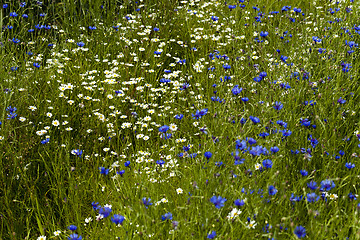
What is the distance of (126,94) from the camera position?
342 cm

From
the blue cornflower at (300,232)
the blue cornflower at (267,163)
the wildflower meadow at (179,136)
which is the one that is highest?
the wildflower meadow at (179,136)

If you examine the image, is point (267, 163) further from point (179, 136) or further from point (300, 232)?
point (179, 136)

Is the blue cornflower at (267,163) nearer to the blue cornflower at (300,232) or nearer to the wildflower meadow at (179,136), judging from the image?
the wildflower meadow at (179,136)

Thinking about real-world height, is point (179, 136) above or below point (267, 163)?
above

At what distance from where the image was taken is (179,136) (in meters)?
2.92

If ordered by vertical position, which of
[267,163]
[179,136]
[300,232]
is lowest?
[300,232]

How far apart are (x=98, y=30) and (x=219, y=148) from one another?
8.38 feet

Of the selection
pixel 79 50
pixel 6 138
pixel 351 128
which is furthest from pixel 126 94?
pixel 351 128

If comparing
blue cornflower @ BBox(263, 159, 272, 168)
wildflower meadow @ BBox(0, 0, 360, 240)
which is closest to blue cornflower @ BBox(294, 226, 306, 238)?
wildflower meadow @ BBox(0, 0, 360, 240)

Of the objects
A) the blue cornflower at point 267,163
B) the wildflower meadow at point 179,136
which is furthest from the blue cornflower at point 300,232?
the blue cornflower at point 267,163

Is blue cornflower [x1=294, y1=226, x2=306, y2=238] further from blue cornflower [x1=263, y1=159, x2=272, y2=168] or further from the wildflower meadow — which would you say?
blue cornflower [x1=263, y1=159, x2=272, y2=168]

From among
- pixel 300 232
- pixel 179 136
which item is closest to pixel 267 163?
pixel 300 232

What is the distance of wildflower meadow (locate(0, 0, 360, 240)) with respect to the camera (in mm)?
1901

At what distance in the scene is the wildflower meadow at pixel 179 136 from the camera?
74.9 inches
